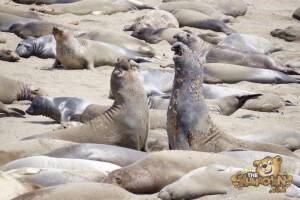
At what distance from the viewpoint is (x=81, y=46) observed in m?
10.7

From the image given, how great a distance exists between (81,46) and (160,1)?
6.00 meters

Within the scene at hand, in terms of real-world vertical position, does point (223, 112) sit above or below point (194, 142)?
below

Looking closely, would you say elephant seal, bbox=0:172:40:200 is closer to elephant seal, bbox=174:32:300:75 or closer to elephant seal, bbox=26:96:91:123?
elephant seal, bbox=26:96:91:123

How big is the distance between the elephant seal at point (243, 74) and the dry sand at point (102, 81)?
0.11m

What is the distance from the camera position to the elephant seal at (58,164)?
5578mm

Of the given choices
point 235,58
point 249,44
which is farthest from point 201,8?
point 235,58

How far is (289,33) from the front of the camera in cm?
1349

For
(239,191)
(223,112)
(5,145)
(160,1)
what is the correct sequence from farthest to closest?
(160,1)
(223,112)
(5,145)
(239,191)

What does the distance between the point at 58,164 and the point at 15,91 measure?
3454 mm

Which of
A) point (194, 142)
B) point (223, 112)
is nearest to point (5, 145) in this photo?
point (194, 142)

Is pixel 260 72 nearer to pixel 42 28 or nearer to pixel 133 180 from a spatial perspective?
pixel 42 28

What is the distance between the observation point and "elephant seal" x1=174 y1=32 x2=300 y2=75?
432 inches

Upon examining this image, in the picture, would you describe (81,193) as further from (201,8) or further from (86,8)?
(201,8)

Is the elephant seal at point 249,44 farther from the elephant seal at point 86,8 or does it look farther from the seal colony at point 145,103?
the elephant seal at point 86,8
